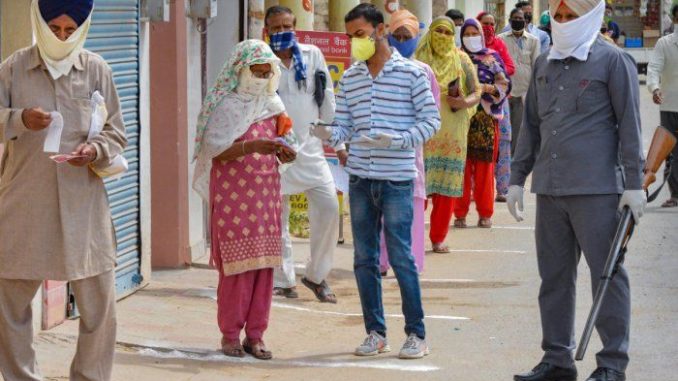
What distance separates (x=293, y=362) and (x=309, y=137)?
7.36 ft

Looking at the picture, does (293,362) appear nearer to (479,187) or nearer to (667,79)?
(479,187)

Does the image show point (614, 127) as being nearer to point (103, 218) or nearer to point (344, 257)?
point (103, 218)

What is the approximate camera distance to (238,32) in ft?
43.6

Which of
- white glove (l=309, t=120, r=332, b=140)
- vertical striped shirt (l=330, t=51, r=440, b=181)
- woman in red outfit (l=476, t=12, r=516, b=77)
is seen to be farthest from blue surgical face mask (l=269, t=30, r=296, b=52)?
woman in red outfit (l=476, t=12, r=516, b=77)

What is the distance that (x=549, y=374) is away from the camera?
7777mm

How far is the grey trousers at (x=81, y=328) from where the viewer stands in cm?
677

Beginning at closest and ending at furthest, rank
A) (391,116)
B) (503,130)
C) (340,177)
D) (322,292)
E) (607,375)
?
(607,375) < (391,116) < (322,292) < (340,177) < (503,130)

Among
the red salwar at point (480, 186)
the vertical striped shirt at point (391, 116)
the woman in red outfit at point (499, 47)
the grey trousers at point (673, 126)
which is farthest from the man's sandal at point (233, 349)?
the grey trousers at point (673, 126)

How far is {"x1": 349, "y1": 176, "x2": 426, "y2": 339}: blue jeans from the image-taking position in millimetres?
8398

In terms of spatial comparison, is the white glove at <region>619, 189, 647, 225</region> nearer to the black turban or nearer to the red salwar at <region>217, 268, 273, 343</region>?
the red salwar at <region>217, 268, 273, 343</region>

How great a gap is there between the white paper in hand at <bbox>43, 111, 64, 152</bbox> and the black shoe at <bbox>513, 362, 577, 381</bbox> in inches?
106

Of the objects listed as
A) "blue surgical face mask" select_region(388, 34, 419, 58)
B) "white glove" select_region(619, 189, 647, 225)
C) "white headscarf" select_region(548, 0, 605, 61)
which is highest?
"white headscarf" select_region(548, 0, 605, 61)

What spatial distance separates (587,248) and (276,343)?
2.35 meters

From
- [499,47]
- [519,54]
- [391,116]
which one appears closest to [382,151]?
[391,116]
